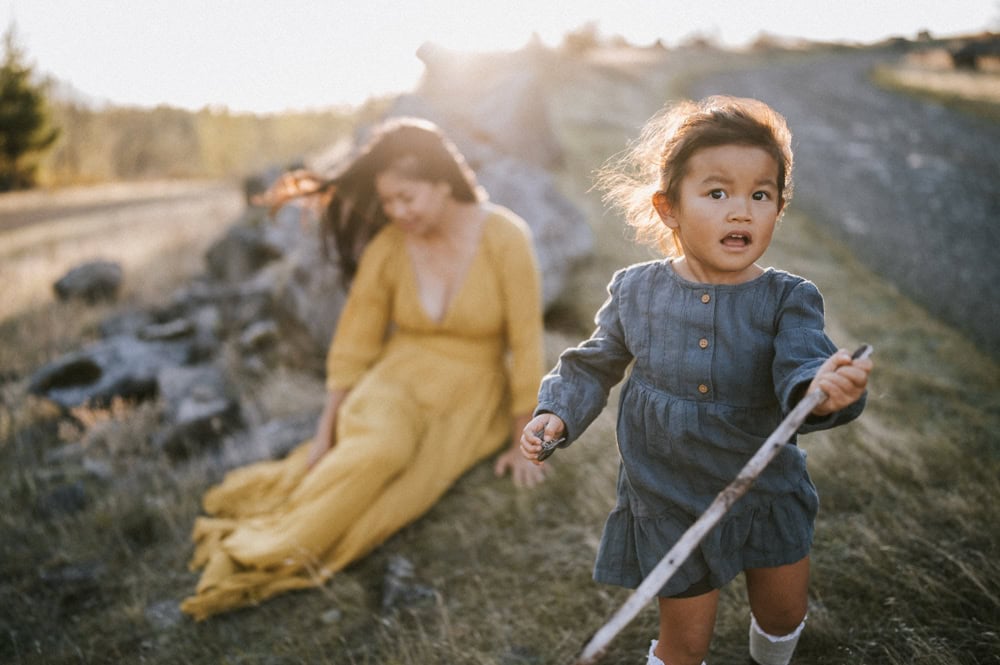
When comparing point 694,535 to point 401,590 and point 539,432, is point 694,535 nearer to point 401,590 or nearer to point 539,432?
point 539,432

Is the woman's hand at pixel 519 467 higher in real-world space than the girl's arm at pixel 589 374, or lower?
lower

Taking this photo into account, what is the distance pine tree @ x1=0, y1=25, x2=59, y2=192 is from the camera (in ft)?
65.7

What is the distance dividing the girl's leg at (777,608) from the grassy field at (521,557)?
12.9 inches

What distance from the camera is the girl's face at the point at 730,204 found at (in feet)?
4.93

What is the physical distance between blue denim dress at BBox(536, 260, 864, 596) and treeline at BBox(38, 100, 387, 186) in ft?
94.0

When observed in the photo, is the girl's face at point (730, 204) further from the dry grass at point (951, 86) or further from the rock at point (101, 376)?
the dry grass at point (951, 86)

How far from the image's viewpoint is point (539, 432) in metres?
1.60

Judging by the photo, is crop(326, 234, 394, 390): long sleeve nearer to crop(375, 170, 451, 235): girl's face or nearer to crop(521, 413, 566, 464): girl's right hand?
crop(375, 170, 451, 235): girl's face

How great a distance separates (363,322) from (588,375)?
216cm

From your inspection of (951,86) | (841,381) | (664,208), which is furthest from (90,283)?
(951,86)

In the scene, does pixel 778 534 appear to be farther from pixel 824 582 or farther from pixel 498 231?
pixel 498 231

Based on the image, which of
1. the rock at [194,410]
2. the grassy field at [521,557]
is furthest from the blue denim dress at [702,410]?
the rock at [194,410]

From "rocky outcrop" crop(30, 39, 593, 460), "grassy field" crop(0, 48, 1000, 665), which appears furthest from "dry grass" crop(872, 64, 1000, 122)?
"grassy field" crop(0, 48, 1000, 665)

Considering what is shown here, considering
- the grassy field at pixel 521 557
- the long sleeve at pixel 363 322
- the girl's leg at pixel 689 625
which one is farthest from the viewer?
the long sleeve at pixel 363 322
